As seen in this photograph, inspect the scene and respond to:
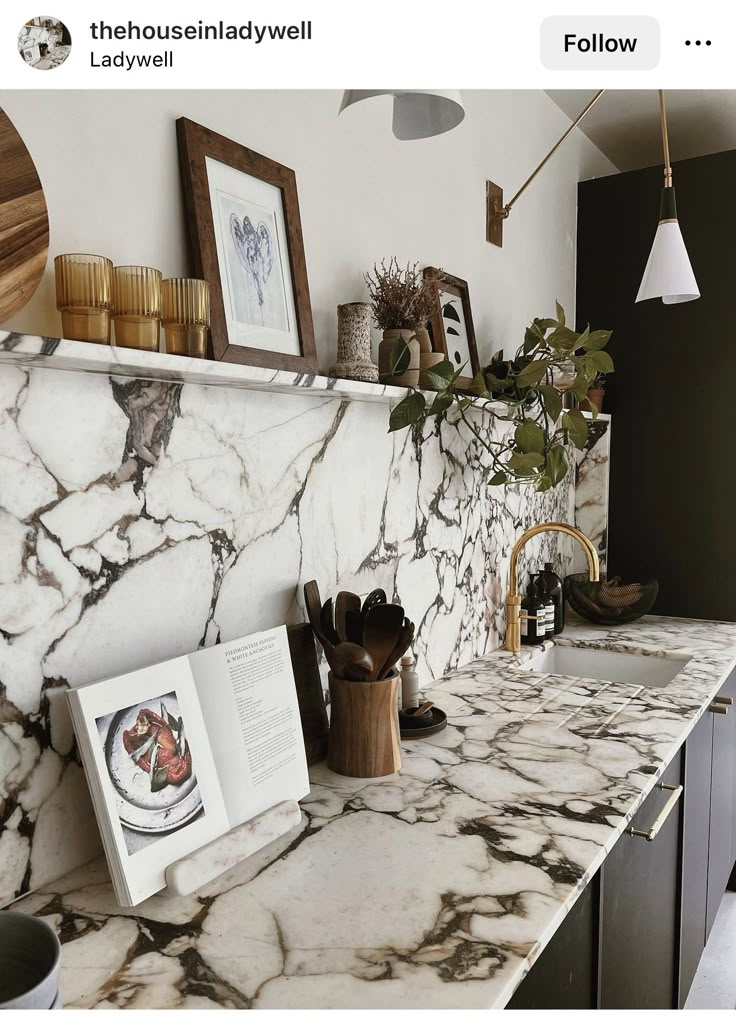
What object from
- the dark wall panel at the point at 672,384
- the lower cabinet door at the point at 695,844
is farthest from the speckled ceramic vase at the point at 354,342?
the dark wall panel at the point at 672,384

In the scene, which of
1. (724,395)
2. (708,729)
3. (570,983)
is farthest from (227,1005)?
(724,395)

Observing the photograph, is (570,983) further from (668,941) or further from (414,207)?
(414,207)

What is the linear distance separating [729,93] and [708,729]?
202 cm

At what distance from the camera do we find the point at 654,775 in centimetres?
139

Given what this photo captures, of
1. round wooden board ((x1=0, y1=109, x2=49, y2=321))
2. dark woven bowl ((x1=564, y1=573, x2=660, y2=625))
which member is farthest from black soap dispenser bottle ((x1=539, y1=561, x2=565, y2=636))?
round wooden board ((x1=0, y1=109, x2=49, y2=321))

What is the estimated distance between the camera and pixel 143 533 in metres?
1.18

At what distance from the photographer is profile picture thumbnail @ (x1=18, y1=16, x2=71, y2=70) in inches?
40.1

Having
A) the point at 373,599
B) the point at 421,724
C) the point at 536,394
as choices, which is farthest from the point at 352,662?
the point at 536,394

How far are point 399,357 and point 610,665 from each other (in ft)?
4.21

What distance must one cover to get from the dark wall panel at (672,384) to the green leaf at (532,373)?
3.64ft

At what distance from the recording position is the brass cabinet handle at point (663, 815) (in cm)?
138

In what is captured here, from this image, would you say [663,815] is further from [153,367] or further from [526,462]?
[153,367]

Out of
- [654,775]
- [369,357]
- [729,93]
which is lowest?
[654,775]

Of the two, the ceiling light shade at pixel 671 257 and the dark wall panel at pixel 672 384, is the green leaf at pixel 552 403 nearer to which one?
the ceiling light shade at pixel 671 257
